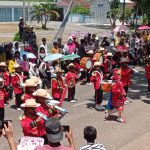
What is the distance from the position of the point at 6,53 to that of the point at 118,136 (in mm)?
8484

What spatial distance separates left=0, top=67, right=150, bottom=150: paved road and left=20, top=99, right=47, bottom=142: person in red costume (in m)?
2.82

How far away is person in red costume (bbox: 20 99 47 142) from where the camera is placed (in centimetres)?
762

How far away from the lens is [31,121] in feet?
25.0

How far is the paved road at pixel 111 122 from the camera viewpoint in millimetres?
10695

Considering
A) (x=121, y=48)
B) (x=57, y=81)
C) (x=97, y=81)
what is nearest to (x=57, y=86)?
(x=57, y=81)

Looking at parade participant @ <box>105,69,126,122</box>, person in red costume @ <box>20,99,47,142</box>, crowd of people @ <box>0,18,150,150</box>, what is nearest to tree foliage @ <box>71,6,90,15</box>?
crowd of people @ <box>0,18,150,150</box>

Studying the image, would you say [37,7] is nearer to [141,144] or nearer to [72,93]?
[72,93]

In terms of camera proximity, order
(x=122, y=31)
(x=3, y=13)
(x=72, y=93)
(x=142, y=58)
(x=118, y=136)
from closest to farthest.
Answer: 1. (x=118, y=136)
2. (x=72, y=93)
3. (x=142, y=58)
4. (x=122, y=31)
5. (x=3, y=13)

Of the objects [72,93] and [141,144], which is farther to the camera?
[72,93]

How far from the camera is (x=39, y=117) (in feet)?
25.1

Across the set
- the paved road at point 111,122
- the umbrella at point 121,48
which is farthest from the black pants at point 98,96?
the umbrella at point 121,48

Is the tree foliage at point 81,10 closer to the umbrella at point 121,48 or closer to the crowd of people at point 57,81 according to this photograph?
the crowd of people at point 57,81

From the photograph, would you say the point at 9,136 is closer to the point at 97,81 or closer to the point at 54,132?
the point at 54,132

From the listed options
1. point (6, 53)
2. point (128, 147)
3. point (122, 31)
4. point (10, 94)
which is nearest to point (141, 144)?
point (128, 147)
